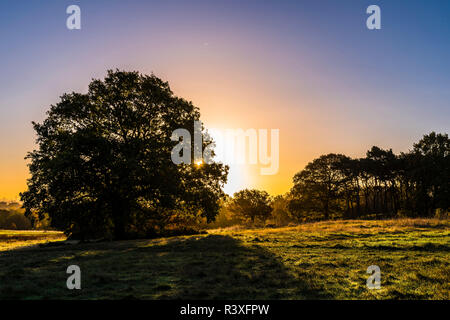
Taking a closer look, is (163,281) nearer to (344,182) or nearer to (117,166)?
(117,166)

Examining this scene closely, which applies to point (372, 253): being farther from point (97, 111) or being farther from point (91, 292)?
point (97, 111)

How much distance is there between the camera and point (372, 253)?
13469 mm

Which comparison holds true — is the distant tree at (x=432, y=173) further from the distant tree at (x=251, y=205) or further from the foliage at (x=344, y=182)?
the distant tree at (x=251, y=205)

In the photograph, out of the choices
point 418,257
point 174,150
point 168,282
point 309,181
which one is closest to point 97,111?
point 174,150

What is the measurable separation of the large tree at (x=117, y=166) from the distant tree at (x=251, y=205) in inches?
2593

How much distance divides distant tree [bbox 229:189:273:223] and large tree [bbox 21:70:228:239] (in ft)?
216

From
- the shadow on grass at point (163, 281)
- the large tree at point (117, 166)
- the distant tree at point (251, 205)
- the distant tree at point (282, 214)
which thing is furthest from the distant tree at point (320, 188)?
the shadow on grass at point (163, 281)

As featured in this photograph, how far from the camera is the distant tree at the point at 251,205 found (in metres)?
92.3

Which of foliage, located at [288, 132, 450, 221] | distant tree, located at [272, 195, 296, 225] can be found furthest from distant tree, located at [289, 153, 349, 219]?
distant tree, located at [272, 195, 296, 225]

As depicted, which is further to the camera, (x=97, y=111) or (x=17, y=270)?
(x=97, y=111)

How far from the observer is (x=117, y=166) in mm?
21938

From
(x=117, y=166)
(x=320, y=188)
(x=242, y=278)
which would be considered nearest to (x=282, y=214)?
(x=320, y=188)

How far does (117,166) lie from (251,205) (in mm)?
74344
